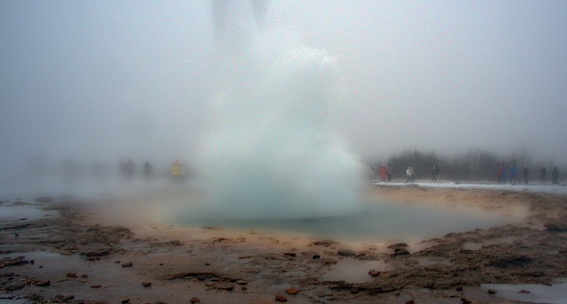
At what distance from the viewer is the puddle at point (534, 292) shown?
15.6 ft

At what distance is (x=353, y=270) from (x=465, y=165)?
1155 inches

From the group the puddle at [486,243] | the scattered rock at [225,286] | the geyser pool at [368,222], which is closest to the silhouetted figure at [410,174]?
the geyser pool at [368,222]

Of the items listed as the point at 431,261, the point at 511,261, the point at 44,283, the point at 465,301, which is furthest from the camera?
the point at 431,261

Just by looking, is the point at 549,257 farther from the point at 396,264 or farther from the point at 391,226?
the point at 391,226

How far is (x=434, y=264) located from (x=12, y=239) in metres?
8.84

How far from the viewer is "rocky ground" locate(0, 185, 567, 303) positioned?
16.8ft

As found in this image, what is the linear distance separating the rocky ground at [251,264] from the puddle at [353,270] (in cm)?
7

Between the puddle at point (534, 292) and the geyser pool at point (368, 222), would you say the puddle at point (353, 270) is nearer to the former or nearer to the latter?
the puddle at point (534, 292)

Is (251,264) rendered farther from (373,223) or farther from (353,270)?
(373,223)

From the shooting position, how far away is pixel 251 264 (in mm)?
6746

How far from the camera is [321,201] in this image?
46.6ft

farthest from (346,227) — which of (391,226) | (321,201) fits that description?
(321,201)

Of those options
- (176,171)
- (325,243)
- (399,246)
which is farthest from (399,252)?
(176,171)

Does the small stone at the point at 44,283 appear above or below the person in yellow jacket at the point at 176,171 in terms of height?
below
